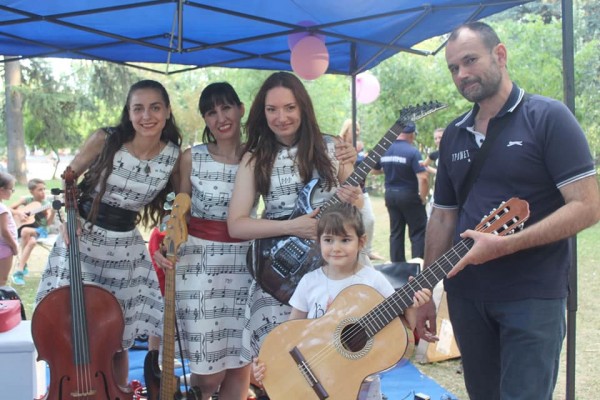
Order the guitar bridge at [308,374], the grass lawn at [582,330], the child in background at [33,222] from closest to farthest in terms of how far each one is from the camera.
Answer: the guitar bridge at [308,374] → the grass lawn at [582,330] → the child in background at [33,222]

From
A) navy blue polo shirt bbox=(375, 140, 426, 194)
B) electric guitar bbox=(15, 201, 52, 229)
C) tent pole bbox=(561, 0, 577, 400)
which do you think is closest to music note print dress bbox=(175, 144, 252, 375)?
tent pole bbox=(561, 0, 577, 400)

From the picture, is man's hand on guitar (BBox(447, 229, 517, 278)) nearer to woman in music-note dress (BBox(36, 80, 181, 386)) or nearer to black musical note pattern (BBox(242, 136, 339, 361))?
black musical note pattern (BBox(242, 136, 339, 361))

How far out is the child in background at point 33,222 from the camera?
781cm

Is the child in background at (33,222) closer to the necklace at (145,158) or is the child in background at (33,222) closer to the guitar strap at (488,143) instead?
the necklace at (145,158)

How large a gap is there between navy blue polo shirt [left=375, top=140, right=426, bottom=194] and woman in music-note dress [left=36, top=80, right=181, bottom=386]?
427 centimetres

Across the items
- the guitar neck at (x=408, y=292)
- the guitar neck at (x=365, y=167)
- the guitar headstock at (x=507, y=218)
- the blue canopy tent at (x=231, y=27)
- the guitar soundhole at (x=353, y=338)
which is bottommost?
the guitar soundhole at (x=353, y=338)

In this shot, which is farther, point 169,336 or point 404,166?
point 404,166

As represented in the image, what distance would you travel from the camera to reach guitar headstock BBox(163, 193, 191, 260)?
273 centimetres

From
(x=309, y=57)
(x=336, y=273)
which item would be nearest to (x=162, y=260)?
(x=336, y=273)

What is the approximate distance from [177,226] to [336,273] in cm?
75

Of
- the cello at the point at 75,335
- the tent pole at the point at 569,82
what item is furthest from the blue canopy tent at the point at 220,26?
the cello at the point at 75,335

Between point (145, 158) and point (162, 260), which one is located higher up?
point (145, 158)

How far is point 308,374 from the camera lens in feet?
7.70

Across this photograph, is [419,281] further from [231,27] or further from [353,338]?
[231,27]
